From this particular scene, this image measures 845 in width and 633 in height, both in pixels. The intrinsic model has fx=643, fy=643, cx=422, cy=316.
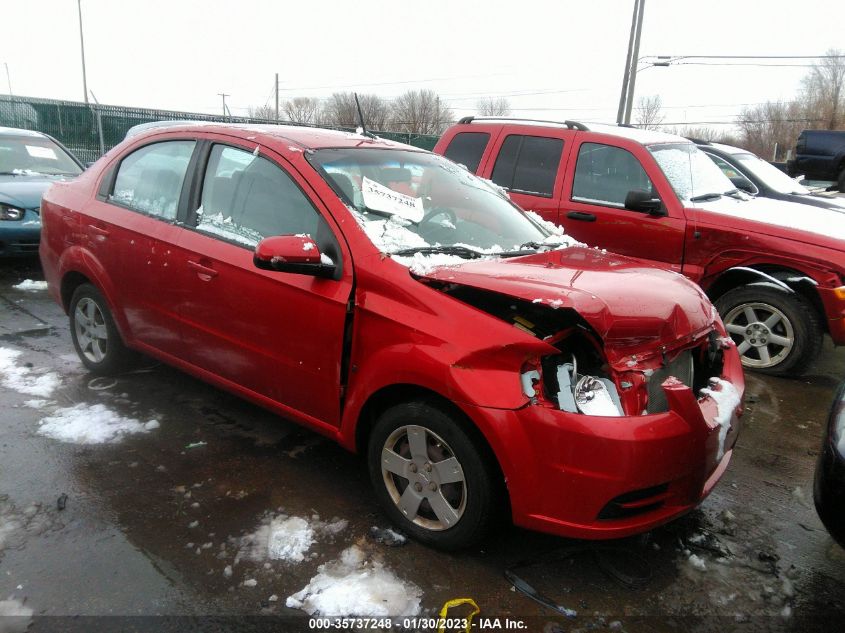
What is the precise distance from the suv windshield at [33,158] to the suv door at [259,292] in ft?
19.8

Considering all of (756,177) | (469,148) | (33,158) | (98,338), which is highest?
(469,148)

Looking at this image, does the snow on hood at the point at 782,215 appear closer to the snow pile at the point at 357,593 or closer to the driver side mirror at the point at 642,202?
the driver side mirror at the point at 642,202

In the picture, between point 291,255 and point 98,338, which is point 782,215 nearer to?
point 291,255

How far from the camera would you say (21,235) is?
714 centimetres

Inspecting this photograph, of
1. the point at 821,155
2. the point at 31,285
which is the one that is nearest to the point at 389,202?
the point at 31,285

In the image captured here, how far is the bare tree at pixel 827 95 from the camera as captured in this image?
164 ft

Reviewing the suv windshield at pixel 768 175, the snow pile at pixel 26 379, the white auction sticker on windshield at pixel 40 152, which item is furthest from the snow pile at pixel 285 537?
the suv windshield at pixel 768 175

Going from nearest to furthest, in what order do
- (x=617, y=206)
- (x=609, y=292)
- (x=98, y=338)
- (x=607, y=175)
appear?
(x=609, y=292), (x=98, y=338), (x=617, y=206), (x=607, y=175)

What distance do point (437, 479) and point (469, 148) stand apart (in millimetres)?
4576

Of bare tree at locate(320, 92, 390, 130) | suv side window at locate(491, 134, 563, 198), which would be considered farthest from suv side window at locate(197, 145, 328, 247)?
bare tree at locate(320, 92, 390, 130)

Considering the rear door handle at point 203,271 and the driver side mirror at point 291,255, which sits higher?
the driver side mirror at point 291,255

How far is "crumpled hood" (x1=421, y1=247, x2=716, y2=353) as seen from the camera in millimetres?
2490

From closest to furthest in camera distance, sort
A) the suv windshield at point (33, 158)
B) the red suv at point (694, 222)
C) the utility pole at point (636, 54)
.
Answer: the red suv at point (694, 222) → the suv windshield at point (33, 158) → the utility pole at point (636, 54)

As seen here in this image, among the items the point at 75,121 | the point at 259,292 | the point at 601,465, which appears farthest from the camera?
the point at 75,121
